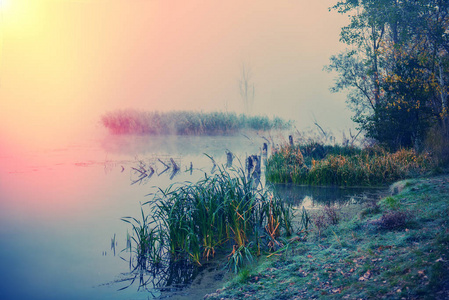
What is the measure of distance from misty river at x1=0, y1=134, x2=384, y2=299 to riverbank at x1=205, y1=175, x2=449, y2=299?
0.82 metres

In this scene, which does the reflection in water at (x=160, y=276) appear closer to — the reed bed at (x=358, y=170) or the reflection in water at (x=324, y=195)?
the reflection in water at (x=324, y=195)

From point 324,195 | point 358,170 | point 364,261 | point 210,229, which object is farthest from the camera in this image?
point 358,170

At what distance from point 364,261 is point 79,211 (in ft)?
25.8

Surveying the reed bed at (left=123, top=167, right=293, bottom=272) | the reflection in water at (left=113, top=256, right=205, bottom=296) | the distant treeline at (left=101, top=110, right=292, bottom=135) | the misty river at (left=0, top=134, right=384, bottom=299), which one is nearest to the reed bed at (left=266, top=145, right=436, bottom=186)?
the misty river at (left=0, top=134, right=384, bottom=299)

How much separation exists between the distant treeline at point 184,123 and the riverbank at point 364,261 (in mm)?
20156

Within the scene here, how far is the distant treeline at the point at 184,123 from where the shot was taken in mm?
26250

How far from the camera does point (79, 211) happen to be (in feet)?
32.6

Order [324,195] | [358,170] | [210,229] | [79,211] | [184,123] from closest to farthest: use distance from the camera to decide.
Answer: [210,229] < [324,195] < [79,211] < [358,170] < [184,123]

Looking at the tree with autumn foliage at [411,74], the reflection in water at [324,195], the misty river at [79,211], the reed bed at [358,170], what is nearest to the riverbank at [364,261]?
the misty river at [79,211]

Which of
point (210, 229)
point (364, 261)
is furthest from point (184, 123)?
point (364, 261)

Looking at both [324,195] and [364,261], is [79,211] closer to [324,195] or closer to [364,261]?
[324,195]

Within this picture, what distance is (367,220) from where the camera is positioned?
19.0 ft

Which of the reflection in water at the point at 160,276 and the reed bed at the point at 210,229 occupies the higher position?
the reed bed at the point at 210,229

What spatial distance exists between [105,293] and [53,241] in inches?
125
